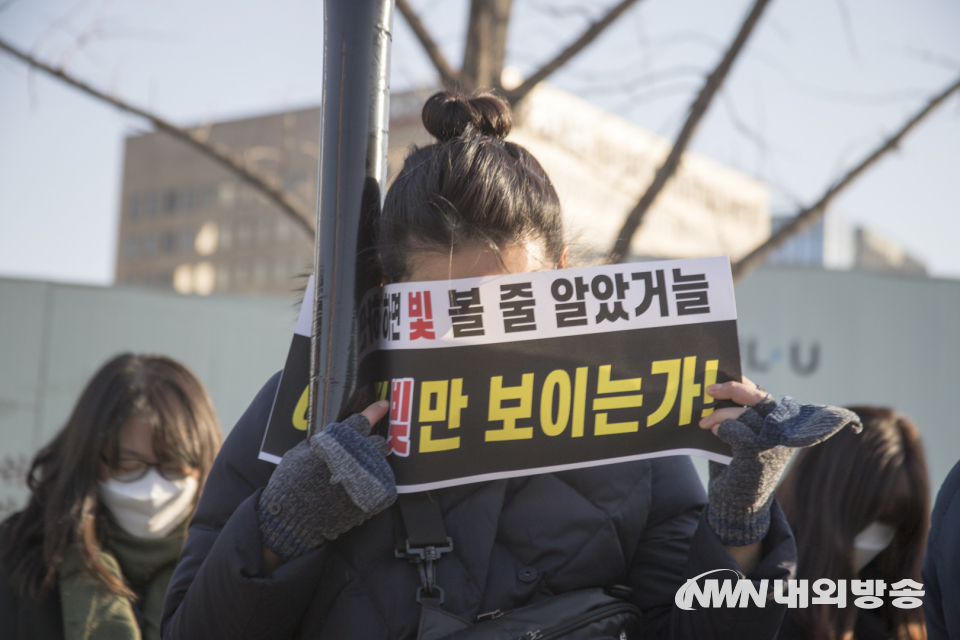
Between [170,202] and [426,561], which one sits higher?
[170,202]

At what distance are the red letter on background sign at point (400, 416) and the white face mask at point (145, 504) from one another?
132 cm

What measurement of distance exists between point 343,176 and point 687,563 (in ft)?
2.76

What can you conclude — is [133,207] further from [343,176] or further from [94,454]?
[343,176]

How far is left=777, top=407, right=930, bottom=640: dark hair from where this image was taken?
2.27 metres

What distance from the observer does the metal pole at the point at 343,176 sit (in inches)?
48.9

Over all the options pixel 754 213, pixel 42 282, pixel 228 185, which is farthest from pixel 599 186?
pixel 228 185

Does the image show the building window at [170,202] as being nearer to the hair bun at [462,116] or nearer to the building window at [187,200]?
the building window at [187,200]

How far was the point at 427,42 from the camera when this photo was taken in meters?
3.77

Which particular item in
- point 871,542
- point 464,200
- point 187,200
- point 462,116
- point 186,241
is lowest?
point 871,542

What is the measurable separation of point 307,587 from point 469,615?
25cm

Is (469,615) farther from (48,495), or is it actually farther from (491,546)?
(48,495)

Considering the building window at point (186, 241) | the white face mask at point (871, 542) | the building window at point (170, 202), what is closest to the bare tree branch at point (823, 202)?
the white face mask at point (871, 542)

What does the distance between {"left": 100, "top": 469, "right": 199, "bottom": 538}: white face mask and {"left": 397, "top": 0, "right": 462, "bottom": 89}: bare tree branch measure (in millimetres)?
2284

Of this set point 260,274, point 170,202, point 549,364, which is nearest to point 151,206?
point 170,202
